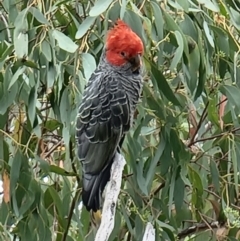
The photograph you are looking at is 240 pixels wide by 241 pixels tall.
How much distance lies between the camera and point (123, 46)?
1688mm

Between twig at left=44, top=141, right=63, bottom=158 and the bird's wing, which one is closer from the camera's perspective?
the bird's wing

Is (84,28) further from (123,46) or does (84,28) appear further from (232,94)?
(232,94)

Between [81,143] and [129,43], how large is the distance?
296 millimetres

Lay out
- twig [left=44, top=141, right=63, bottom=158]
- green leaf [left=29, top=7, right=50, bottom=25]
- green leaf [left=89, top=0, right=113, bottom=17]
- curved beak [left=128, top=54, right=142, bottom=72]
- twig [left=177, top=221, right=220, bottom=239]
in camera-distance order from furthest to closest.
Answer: twig [left=177, top=221, right=220, bottom=239]
twig [left=44, top=141, right=63, bottom=158]
curved beak [left=128, top=54, right=142, bottom=72]
green leaf [left=29, top=7, right=50, bottom=25]
green leaf [left=89, top=0, right=113, bottom=17]

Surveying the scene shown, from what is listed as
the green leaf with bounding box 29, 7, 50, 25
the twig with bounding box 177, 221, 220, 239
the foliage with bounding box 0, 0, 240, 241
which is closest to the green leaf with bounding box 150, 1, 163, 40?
the foliage with bounding box 0, 0, 240, 241

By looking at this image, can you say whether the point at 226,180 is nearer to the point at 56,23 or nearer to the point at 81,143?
the point at 81,143

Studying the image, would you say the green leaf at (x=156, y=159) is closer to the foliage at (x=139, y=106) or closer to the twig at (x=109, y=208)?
the foliage at (x=139, y=106)

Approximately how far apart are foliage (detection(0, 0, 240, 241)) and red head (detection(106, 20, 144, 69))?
2 centimetres

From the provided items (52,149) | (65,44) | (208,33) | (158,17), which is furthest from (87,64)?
(52,149)

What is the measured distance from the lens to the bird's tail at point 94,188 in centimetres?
170

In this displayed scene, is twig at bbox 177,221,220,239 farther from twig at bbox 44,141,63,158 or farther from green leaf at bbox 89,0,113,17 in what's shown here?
green leaf at bbox 89,0,113,17

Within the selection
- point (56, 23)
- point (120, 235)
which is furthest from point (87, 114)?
point (120, 235)

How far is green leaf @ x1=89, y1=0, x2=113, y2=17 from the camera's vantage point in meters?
1.42

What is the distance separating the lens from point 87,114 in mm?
1742
